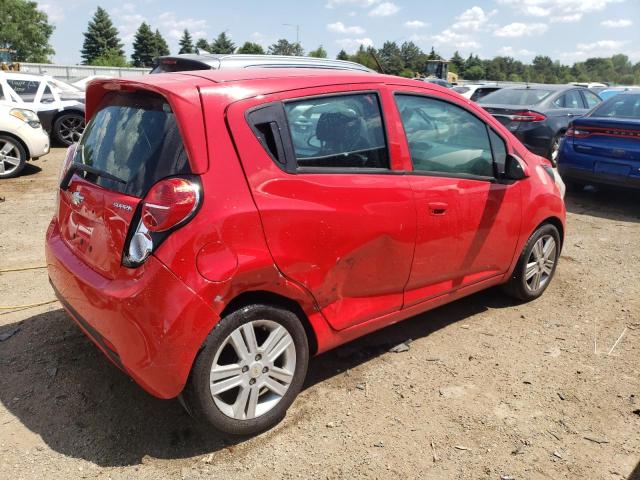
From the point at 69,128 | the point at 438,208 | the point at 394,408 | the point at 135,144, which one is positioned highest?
the point at 135,144

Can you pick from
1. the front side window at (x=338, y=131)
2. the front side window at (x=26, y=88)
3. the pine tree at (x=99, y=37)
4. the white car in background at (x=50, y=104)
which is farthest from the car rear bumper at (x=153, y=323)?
the pine tree at (x=99, y=37)

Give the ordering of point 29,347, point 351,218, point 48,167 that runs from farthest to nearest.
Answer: point 48,167 < point 29,347 < point 351,218

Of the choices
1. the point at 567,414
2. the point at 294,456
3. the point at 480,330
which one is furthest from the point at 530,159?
the point at 294,456

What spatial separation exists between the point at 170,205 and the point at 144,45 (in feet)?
290

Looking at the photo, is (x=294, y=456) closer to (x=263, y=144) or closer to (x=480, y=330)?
(x=263, y=144)

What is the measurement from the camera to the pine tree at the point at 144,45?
81.1 m

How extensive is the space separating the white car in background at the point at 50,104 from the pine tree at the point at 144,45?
74950 millimetres

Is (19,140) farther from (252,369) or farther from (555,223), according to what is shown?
(555,223)

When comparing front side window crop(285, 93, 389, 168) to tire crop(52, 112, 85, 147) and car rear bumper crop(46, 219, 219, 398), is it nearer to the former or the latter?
car rear bumper crop(46, 219, 219, 398)

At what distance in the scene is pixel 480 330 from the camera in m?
3.93

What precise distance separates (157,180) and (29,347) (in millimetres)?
1846

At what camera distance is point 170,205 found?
231 cm

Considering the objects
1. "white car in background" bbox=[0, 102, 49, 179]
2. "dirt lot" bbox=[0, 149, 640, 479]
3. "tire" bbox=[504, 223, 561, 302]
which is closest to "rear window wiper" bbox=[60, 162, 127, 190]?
"dirt lot" bbox=[0, 149, 640, 479]

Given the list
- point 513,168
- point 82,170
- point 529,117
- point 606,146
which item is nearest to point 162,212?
point 82,170
